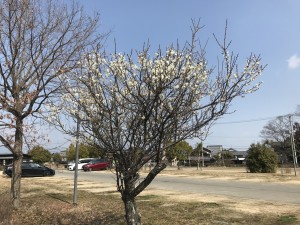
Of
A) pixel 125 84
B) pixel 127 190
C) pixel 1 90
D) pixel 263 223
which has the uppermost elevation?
pixel 1 90

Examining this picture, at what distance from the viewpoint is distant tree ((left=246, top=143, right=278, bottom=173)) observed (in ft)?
104

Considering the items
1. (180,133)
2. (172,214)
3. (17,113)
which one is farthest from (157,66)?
(17,113)

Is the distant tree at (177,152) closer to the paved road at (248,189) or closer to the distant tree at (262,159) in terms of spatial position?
the paved road at (248,189)

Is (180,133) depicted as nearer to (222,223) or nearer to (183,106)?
(183,106)

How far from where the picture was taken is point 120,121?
234 inches

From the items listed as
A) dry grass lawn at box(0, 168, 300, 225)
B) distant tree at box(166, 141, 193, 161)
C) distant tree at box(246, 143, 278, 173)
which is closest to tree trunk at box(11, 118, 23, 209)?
dry grass lawn at box(0, 168, 300, 225)

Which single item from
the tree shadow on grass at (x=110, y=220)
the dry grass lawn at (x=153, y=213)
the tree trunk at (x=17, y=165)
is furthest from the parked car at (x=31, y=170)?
the tree shadow on grass at (x=110, y=220)

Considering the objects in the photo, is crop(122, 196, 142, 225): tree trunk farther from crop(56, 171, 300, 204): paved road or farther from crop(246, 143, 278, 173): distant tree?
crop(246, 143, 278, 173): distant tree

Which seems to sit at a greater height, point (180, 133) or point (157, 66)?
point (157, 66)

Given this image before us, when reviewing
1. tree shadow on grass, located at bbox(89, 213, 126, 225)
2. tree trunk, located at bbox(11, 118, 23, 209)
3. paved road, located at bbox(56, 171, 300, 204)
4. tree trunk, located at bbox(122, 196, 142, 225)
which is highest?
tree trunk, located at bbox(11, 118, 23, 209)

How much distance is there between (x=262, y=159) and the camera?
31875mm

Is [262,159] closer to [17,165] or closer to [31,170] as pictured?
[31,170]

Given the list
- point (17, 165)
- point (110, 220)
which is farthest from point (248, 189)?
point (17, 165)

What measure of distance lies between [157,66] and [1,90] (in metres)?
7.09
